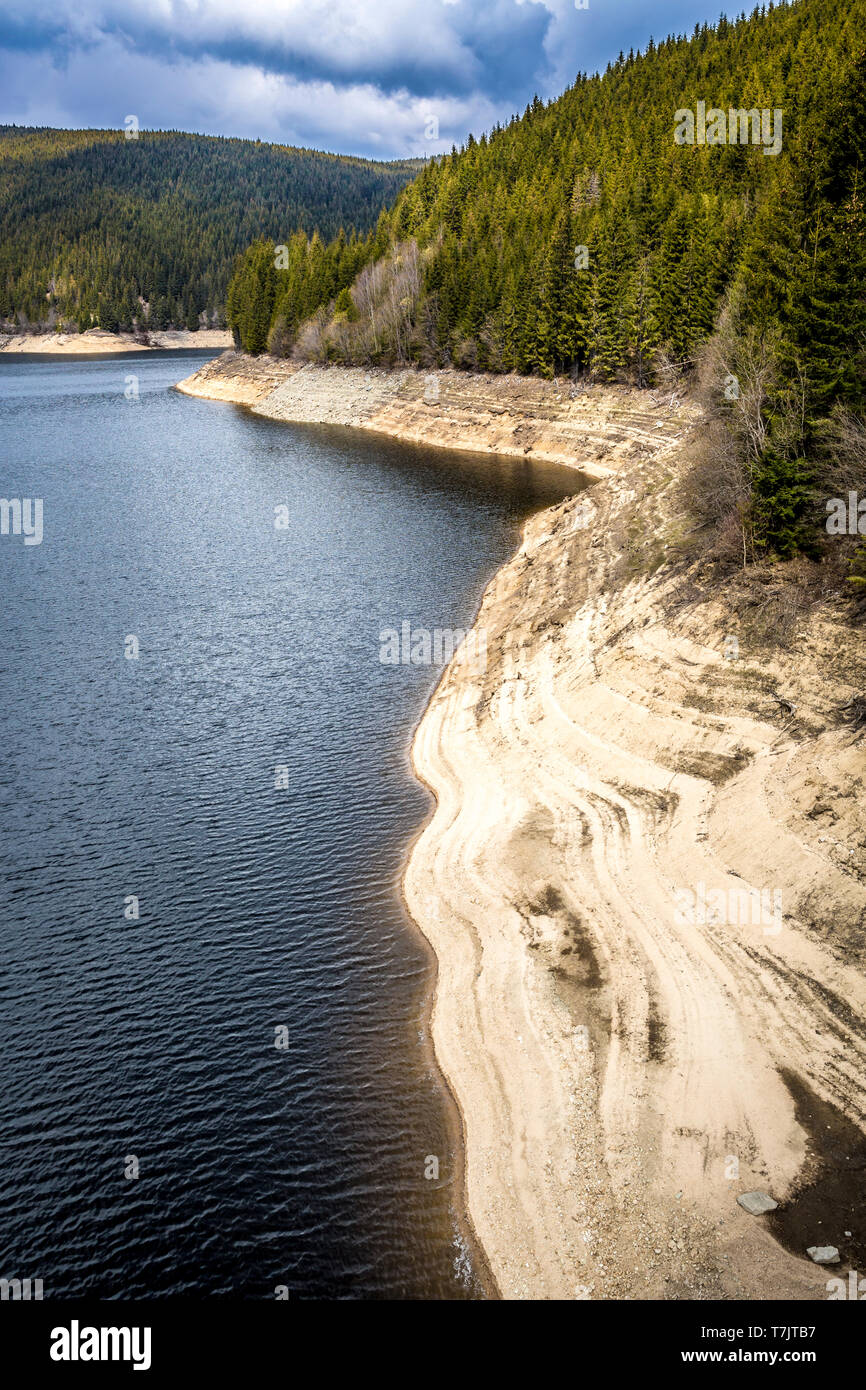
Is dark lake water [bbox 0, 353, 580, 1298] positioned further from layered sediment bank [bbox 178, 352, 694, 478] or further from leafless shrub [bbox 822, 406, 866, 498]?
layered sediment bank [bbox 178, 352, 694, 478]

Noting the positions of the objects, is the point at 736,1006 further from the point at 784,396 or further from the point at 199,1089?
the point at 784,396

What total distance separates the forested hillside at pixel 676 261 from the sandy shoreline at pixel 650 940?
758 cm

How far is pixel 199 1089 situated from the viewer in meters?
20.2

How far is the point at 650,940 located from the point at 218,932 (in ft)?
38.1

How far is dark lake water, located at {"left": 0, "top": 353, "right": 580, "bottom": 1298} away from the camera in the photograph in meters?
17.3

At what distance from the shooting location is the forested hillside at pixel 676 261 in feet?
114

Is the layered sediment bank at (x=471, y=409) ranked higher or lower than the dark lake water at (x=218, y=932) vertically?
higher

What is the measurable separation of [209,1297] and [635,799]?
17.6 metres

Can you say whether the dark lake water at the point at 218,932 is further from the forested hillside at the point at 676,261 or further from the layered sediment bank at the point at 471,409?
the layered sediment bank at the point at 471,409

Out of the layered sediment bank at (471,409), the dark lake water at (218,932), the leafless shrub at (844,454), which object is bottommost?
the dark lake water at (218,932)

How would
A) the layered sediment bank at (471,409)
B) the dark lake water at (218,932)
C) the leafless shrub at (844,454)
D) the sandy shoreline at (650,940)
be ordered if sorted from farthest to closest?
the layered sediment bank at (471,409)
the leafless shrub at (844,454)
the dark lake water at (218,932)
the sandy shoreline at (650,940)

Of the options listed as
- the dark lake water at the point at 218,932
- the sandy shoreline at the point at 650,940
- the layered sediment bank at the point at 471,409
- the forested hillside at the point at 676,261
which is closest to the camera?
the sandy shoreline at the point at 650,940

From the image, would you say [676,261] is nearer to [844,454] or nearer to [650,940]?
[844,454]

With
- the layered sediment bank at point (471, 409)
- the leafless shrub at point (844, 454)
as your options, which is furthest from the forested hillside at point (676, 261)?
the layered sediment bank at point (471, 409)
